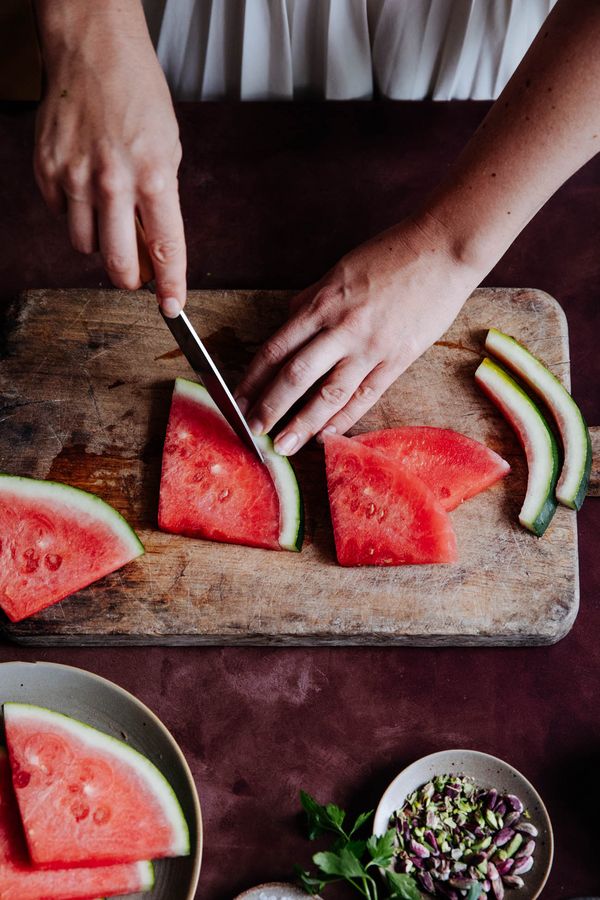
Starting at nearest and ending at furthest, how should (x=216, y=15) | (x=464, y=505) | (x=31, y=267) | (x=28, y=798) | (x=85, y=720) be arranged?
(x=28, y=798) < (x=85, y=720) < (x=464, y=505) < (x=216, y=15) < (x=31, y=267)

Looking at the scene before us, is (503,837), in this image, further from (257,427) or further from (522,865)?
(257,427)

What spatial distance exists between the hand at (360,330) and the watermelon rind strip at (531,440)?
23 cm

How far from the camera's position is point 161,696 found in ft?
7.51

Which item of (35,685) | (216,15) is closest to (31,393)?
(35,685)

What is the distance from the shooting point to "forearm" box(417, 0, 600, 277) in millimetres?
2135

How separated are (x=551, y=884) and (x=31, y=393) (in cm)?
196

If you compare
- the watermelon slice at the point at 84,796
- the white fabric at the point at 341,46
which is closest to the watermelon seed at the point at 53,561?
the watermelon slice at the point at 84,796

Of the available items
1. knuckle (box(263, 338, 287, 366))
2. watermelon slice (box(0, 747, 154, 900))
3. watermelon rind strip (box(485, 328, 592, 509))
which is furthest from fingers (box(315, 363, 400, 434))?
watermelon slice (box(0, 747, 154, 900))

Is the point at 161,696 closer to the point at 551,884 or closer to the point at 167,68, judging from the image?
the point at 551,884

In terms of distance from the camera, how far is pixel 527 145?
222cm

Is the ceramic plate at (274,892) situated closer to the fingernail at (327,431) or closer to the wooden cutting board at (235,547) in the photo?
the wooden cutting board at (235,547)

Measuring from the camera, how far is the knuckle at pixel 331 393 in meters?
2.40

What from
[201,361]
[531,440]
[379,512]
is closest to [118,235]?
[201,361]

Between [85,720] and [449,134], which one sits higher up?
[449,134]
